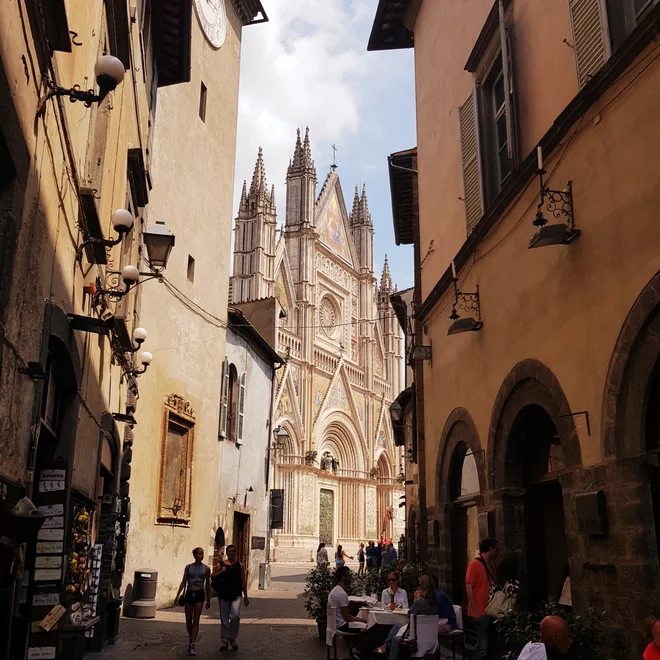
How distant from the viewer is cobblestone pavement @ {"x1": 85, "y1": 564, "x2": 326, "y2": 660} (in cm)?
948

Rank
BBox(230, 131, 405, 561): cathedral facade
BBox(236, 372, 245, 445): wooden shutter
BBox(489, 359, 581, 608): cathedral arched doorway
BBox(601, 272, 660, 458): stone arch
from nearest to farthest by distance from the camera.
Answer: BBox(601, 272, 660, 458): stone arch
BBox(489, 359, 581, 608): cathedral arched doorway
BBox(236, 372, 245, 445): wooden shutter
BBox(230, 131, 405, 561): cathedral facade

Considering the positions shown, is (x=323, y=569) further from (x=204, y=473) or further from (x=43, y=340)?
(x=43, y=340)

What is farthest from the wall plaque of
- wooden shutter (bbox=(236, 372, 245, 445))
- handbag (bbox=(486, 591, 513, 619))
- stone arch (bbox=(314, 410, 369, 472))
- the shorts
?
stone arch (bbox=(314, 410, 369, 472))

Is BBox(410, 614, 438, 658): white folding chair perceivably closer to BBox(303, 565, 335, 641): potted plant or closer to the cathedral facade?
BBox(303, 565, 335, 641): potted plant

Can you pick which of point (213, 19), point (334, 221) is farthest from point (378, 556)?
point (334, 221)

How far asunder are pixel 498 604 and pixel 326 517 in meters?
40.4

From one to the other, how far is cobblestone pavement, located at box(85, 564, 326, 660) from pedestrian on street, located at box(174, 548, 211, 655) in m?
0.29

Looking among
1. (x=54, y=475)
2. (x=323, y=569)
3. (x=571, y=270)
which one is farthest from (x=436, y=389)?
(x=54, y=475)

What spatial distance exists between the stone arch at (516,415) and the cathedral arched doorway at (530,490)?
10 millimetres

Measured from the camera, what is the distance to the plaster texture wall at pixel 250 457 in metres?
18.9

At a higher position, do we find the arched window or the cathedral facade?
the cathedral facade

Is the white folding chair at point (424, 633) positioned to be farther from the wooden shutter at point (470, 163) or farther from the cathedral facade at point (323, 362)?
the cathedral facade at point (323, 362)

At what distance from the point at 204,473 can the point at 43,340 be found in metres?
11.6

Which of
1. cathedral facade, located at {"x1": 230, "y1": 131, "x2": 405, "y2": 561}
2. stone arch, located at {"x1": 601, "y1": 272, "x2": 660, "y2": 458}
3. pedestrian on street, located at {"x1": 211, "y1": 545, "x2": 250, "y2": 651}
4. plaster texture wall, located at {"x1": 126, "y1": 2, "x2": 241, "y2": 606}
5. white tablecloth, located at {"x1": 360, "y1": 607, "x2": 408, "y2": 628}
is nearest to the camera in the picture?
stone arch, located at {"x1": 601, "y1": 272, "x2": 660, "y2": 458}
